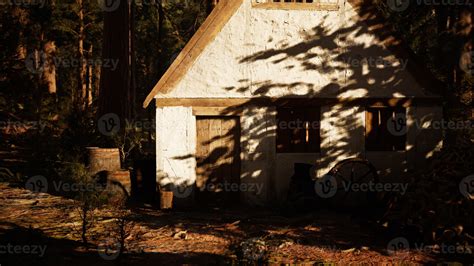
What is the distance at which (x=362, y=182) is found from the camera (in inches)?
419

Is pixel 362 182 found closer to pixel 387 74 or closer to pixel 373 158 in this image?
pixel 373 158

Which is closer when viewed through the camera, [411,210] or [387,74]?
[411,210]

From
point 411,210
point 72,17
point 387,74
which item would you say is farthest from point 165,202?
point 72,17

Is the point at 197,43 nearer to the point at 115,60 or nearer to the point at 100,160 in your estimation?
the point at 100,160

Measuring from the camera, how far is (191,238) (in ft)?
26.0

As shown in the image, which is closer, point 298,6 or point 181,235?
point 181,235

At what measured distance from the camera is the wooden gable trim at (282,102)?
10258 millimetres

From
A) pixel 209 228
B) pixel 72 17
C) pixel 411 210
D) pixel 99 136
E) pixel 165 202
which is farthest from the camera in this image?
pixel 72 17

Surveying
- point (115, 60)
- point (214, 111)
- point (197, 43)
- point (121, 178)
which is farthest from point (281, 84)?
point (115, 60)

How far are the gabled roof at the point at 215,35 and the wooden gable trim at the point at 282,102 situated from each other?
0.34 m

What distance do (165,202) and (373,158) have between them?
5736 mm

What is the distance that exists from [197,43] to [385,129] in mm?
5637

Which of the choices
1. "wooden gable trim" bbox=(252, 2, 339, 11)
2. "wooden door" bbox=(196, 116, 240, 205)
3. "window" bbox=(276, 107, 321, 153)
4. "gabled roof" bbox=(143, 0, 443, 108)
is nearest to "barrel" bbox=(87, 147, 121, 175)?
"gabled roof" bbox=(143, 0, 443, 108)

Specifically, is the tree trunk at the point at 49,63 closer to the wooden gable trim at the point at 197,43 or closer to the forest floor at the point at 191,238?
the forest floor at the point at 191,238
